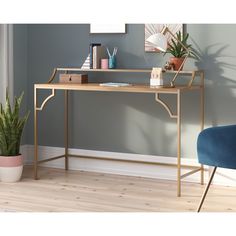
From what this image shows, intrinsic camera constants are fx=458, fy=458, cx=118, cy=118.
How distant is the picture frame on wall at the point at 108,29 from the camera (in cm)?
382

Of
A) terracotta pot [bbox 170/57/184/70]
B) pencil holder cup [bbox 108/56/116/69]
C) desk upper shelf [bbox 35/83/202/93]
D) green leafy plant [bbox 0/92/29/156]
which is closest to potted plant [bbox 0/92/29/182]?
green leafy plant [bbox 0/92/29/156]

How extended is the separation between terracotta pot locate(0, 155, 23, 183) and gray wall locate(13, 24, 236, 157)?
624 mm

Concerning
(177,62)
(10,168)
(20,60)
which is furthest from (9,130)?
(177,62)

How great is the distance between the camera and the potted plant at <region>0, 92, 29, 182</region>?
3.55m

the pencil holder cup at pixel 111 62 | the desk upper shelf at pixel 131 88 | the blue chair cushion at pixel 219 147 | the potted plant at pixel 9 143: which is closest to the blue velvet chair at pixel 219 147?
the blue chair cushion at pixel 219 147

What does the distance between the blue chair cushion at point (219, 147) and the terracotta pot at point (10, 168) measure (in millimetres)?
1606

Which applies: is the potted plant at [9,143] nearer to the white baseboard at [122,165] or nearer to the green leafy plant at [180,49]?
the white baseboard at [122,165]

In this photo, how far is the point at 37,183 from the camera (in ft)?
11.9

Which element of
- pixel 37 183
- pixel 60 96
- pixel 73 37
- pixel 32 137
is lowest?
pixel 37 183

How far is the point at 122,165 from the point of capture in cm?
394

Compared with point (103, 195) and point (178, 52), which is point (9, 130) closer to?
point (103, 195)
